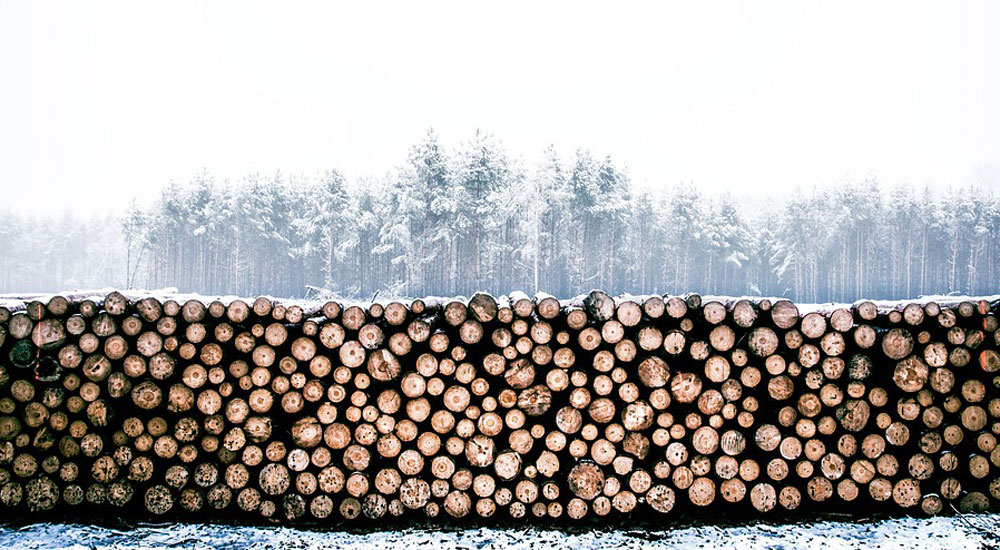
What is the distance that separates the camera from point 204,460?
397cm

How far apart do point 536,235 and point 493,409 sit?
88.3 feet

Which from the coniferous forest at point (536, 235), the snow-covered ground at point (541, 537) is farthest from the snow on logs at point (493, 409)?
the coniferous forest at point (536, 235)

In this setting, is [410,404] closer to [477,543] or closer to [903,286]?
[477,543]

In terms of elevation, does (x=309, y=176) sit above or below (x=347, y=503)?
above

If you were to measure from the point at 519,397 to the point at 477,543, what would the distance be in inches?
38.4

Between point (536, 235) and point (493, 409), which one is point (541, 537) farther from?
point (536, 235)

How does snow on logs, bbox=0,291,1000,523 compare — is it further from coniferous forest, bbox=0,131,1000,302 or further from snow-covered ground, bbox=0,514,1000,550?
coniferous forest, bbox=0,131,1000,302

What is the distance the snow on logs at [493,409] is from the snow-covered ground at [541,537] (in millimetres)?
154

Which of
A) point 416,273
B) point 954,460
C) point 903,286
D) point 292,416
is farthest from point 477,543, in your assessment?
point 903,286

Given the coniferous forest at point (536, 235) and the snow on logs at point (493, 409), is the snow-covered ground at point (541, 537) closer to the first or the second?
the snow on logs at point (493, 409)

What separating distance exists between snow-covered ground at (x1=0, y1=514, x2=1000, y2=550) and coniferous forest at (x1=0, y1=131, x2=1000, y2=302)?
2519cm

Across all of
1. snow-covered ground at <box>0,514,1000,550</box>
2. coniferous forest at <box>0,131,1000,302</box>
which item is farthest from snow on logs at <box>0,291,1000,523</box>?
coniferous forest at <box>0,131,1000,302</box>

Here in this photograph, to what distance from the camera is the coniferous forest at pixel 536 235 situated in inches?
1194

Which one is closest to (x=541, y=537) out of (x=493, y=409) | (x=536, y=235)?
(x=493, y=409)
